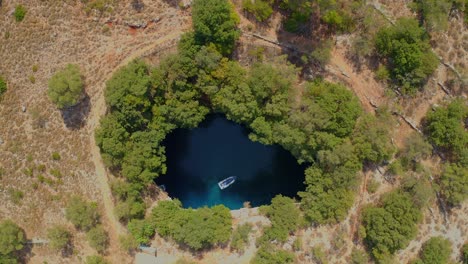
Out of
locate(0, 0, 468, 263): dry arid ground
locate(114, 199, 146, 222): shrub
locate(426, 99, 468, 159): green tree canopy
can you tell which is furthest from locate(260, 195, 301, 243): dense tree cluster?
locate(426, 99, 468, 159): green tree canopy

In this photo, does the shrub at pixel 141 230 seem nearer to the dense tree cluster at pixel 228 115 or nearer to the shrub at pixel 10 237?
the dense tree cluster at pixel 228 115

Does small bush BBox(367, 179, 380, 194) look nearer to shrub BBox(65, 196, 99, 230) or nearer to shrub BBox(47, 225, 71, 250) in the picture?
shrub BBox(65, 196, 99, 230)

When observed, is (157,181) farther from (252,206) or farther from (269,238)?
(269,238)

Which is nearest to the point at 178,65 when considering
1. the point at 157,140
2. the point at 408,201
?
the point at 157,140

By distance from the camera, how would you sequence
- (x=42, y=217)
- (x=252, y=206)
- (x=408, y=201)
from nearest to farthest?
(x=408, y=201) → (x=42, y=217) → (x=252, y=206)

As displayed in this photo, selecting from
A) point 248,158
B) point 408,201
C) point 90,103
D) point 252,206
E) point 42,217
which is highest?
point 408,201

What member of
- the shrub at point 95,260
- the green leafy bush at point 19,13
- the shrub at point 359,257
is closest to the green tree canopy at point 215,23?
the green leafy bush at point 19,13
